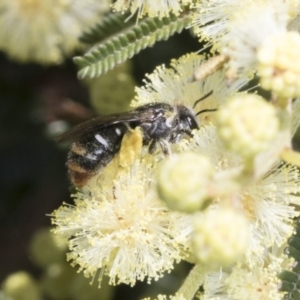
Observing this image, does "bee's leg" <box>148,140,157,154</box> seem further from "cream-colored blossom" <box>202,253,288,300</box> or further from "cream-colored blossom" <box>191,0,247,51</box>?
"cream-colored blossom" <box>202,253,288,300</box>

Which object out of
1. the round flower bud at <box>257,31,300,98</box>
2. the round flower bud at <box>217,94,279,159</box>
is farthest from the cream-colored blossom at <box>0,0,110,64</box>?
the round flower bud at <box>217,94,279,159</box>

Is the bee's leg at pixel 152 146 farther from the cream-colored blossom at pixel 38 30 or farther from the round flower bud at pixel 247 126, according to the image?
the cream-colored blossom at pixel 38 30

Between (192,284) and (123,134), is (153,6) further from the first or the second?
(192,284)

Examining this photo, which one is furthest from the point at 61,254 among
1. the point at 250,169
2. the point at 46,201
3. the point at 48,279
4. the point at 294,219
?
the point at 250,169

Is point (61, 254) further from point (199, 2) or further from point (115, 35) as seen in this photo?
point (199, 2)

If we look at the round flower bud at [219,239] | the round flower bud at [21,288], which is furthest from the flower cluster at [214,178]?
the round flower bud at [21,288]
